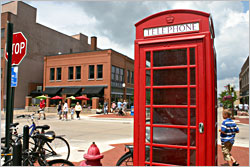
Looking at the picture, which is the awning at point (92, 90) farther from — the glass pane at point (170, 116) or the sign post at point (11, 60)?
the glass pane at point (170, 116)

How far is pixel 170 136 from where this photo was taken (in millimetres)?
3537

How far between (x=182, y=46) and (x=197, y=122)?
1176mm

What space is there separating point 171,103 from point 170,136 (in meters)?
0.52

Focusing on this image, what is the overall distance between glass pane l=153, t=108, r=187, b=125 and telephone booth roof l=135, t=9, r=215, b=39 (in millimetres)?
1270

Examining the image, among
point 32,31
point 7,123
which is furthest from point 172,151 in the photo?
point 32,31

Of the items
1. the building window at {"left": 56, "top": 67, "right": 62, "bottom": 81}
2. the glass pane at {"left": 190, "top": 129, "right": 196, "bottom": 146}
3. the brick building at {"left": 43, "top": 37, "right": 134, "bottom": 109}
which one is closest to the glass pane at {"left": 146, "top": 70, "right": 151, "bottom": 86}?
the glass pane at {"left": 190, "top": 129, "right": 196, "bottom": 146}

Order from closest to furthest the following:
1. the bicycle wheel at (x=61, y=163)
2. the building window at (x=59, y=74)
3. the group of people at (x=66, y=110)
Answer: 1. the bicycle wheel at (x=61, y=163)
2. the group of people at (x=66, y=110)
3. the building window at (x=59, y=74)

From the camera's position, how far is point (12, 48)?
4.76 m

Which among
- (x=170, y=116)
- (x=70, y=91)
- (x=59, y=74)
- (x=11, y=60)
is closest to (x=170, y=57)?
(x=170, y=116)

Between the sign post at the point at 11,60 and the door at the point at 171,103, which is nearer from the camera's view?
the door at the point at 171,103

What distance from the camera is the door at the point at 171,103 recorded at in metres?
3.34

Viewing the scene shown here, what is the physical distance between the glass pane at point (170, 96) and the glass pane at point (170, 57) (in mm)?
426

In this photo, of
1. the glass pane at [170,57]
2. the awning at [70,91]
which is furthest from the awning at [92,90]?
the glass pane at [170,57]

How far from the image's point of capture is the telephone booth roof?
3.38 metres
